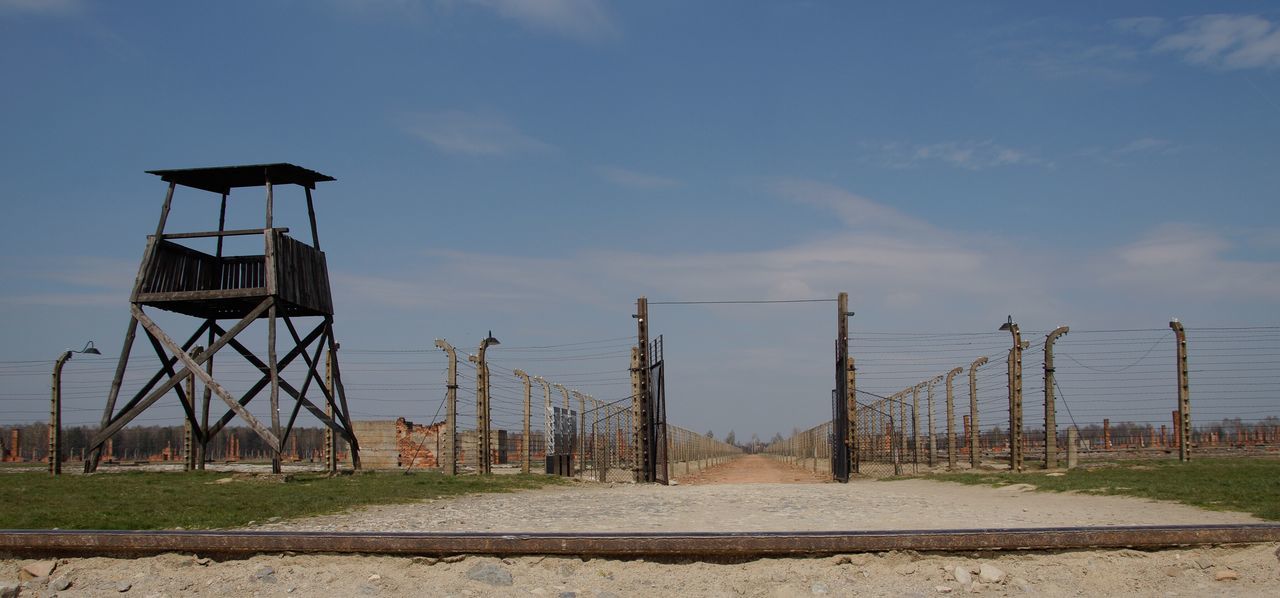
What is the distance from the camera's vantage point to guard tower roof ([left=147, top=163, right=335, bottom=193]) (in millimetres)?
16781

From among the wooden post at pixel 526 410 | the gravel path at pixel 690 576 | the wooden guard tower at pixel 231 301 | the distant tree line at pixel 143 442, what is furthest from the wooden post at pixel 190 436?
the distant tree line at pixel 143 442

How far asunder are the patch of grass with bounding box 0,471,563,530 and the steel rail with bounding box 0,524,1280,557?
6.73 feet

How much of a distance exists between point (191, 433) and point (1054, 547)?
1652cm

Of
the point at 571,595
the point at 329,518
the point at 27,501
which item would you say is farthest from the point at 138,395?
the point at 571,595

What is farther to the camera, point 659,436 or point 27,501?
point 659,436

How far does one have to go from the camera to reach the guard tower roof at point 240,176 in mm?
16781

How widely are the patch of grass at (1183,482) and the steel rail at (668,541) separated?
287cm

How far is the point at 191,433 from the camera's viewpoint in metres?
18.6

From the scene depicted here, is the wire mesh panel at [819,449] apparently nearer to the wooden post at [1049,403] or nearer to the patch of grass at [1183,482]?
the wooden post at [1049,403]

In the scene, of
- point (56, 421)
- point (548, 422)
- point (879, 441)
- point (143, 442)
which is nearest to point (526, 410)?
point (548, 422)

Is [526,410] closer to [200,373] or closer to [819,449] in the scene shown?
[200,373]

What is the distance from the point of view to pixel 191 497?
11.1 metres

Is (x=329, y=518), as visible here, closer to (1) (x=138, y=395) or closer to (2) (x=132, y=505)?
(2) (x=132, y=505)

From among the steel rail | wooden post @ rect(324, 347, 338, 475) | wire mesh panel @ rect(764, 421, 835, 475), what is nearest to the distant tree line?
wire mesh panel @ rect(764, 421, 835, 475)
